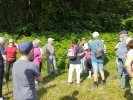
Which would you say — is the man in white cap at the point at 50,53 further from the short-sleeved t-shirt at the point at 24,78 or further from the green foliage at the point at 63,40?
the short-sleeved t-shirt at the point at 24,78

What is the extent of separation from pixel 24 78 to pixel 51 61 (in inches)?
349

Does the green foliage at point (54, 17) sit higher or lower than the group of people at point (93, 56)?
higher

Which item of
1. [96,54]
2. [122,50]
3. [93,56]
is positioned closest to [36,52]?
[93,56]

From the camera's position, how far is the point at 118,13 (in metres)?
24.2

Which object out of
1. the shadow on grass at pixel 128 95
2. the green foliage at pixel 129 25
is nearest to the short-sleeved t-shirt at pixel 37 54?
the shadow on grass at pixel 128 95

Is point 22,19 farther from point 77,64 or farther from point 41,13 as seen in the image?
point 77,64

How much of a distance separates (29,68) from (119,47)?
6342 millimetres

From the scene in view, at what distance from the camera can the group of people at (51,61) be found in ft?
23.3

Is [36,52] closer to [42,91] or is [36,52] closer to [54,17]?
[42,91]

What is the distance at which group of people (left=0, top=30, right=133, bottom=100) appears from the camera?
23.3ft

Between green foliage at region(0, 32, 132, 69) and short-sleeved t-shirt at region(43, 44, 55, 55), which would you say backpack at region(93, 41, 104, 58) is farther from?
green foliage at region(0, 32, 132, 69)

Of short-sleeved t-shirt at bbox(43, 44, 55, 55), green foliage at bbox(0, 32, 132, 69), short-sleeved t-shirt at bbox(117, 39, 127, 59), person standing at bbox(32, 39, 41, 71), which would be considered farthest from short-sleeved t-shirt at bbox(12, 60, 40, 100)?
green foliage at bbox(0, 32, 132, 69)

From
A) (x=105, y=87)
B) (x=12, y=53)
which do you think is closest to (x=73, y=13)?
(x=12, y=53)

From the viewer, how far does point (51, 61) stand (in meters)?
16.0
